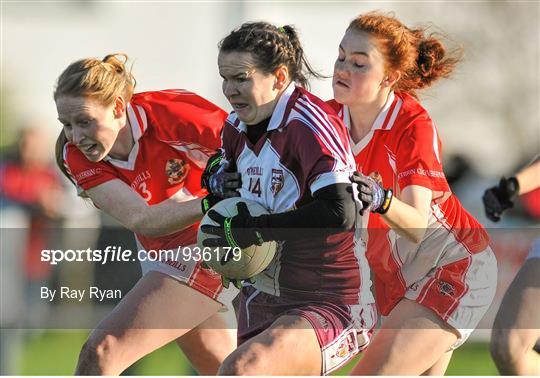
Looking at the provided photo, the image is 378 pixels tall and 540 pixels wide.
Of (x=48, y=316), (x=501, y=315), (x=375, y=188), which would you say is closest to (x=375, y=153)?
(x=375, y=188)

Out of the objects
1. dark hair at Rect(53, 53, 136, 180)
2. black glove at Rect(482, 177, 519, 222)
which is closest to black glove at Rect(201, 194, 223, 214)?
dark hair at Rect(53, 53, 136, 180)

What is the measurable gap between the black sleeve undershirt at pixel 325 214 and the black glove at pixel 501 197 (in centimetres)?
122

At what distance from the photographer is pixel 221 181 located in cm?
444

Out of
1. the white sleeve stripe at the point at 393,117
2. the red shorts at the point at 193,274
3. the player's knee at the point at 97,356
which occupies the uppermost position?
the white sleeve stripe at the point at 393,117

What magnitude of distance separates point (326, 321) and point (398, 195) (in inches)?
34.3

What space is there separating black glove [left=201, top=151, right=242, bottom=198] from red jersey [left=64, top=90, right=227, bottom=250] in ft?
1.36

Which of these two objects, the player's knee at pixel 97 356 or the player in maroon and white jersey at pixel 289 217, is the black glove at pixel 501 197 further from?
the player's knee at pixel 97 356

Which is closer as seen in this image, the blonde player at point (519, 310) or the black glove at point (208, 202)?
the black glove at point (208, 202)

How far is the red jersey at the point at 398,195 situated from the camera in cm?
457

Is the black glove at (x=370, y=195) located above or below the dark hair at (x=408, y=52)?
below

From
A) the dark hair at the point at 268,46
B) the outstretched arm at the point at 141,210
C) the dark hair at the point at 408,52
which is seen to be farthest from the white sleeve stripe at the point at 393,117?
the outstretched arm at the point at 141,210

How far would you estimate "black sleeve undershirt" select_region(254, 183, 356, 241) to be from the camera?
4.00 metres

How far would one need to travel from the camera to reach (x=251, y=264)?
435 cm

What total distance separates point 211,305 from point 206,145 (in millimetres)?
763
